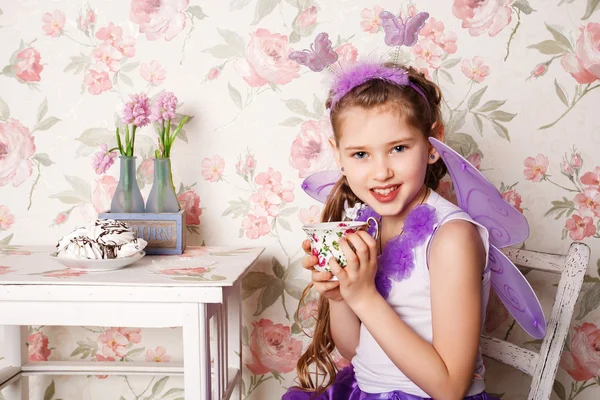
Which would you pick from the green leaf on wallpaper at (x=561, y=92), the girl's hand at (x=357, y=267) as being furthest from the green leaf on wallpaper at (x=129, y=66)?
the green leaf on wallpaper at (x=561, y=92)

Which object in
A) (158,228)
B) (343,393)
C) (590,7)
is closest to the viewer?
(343,393)

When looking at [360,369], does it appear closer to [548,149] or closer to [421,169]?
[421,169]

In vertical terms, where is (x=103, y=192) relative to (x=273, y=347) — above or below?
above

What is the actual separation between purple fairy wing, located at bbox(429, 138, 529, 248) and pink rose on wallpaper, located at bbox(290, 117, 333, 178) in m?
0.52

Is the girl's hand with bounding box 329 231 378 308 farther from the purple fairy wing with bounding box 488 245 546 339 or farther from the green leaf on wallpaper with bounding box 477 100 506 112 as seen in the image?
the green leaf on wallpaper with bounding box 477 100 506 112

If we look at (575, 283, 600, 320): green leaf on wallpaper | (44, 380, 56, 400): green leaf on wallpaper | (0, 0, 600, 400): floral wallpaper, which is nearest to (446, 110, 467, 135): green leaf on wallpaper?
(0, 0, 600, 400): floral wallpaper

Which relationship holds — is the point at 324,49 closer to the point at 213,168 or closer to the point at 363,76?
the point at 363,76

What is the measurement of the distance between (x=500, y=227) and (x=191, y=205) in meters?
0.82

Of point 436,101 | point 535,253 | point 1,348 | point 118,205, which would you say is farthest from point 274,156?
point 1,348

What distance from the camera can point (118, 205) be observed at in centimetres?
134

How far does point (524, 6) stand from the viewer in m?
1.43

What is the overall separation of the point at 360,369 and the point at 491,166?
0.68 m

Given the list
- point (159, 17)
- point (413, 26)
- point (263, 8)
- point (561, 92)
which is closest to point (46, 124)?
point (159, 17)

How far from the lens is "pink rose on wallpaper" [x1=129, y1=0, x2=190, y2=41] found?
1459mm
